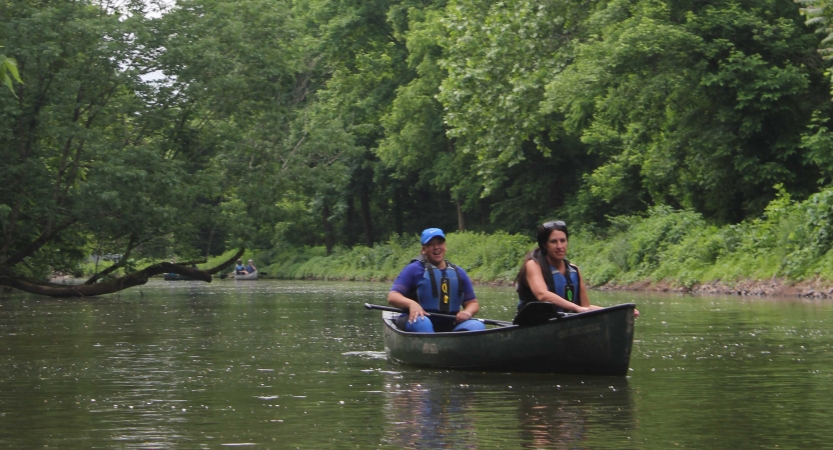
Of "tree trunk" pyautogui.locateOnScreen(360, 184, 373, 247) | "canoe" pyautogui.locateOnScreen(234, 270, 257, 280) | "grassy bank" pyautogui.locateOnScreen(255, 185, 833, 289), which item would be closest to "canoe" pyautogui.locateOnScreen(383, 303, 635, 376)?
"grassy bank" pyautogui.locateOnScreen(255, 185, 833, 289)

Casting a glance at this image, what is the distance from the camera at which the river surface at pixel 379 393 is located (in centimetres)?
816

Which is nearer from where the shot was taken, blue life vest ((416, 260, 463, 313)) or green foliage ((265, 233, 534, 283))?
blue life vest ((416, 260, 463, 313))

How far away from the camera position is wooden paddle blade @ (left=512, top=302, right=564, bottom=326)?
11.4m

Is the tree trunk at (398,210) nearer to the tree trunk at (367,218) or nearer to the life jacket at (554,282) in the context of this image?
the tree trunk at (367,218)

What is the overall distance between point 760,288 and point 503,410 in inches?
740

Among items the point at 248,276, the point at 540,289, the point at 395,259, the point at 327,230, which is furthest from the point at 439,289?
the point at 327,230

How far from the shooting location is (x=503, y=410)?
9469 millimetres

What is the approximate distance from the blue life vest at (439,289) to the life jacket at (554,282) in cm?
129

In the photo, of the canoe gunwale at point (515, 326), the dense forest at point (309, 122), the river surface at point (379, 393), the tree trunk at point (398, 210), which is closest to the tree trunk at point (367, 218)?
the tree trunk at point (398, 210)

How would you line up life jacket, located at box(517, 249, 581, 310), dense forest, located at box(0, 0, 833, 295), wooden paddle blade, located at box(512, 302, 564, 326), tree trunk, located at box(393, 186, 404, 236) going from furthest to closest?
tree trunk, located at box(393, 186, 404, 236) → dense forest, located at box(0, 0, 833, 295) → life jacket, located at box(517, 249, 581, 310) → wooden paddle blade, located at box(512, 302, 564, 326)

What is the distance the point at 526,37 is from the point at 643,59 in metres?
5.48

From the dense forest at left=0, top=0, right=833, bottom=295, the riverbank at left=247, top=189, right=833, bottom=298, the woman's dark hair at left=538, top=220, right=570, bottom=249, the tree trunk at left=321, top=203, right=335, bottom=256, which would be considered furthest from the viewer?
the tree trunk at left=321, top=203, right=335, bottom=256

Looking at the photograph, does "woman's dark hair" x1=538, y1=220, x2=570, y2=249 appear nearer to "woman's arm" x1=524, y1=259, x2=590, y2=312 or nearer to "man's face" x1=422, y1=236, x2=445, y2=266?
"woman's arm" x1=524, y1=259, x2=590, y2=312

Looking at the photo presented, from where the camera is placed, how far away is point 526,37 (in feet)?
113
